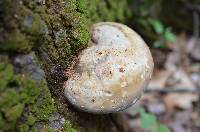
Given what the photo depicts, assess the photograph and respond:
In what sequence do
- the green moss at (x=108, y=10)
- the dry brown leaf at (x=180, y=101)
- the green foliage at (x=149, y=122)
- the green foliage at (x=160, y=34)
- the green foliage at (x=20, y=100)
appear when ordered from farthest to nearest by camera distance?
the dry brown leaf at (x=180, y=101), the green foliage at (x=160, y=34), the green foliage at (x=149, y=122), the green moss at (x=108, y=10), the green foliage at (x=20, y=100)

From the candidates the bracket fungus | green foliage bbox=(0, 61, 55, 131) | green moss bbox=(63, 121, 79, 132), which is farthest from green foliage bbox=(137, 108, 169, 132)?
green foliage bbox=(0, 61, 55, 131)

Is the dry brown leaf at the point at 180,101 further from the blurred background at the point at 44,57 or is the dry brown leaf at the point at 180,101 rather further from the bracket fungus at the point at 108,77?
the bracket fungus at the point at 108,77

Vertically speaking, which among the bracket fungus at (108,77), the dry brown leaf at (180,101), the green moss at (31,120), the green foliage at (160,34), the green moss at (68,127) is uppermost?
the bracket fungus at (108,77)

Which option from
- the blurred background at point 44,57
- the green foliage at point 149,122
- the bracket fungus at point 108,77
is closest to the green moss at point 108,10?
the blurred background at point 44,57

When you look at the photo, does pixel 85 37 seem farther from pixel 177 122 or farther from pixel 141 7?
pixel 177 122

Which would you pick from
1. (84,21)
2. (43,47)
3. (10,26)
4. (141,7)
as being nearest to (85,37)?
(84,21)
